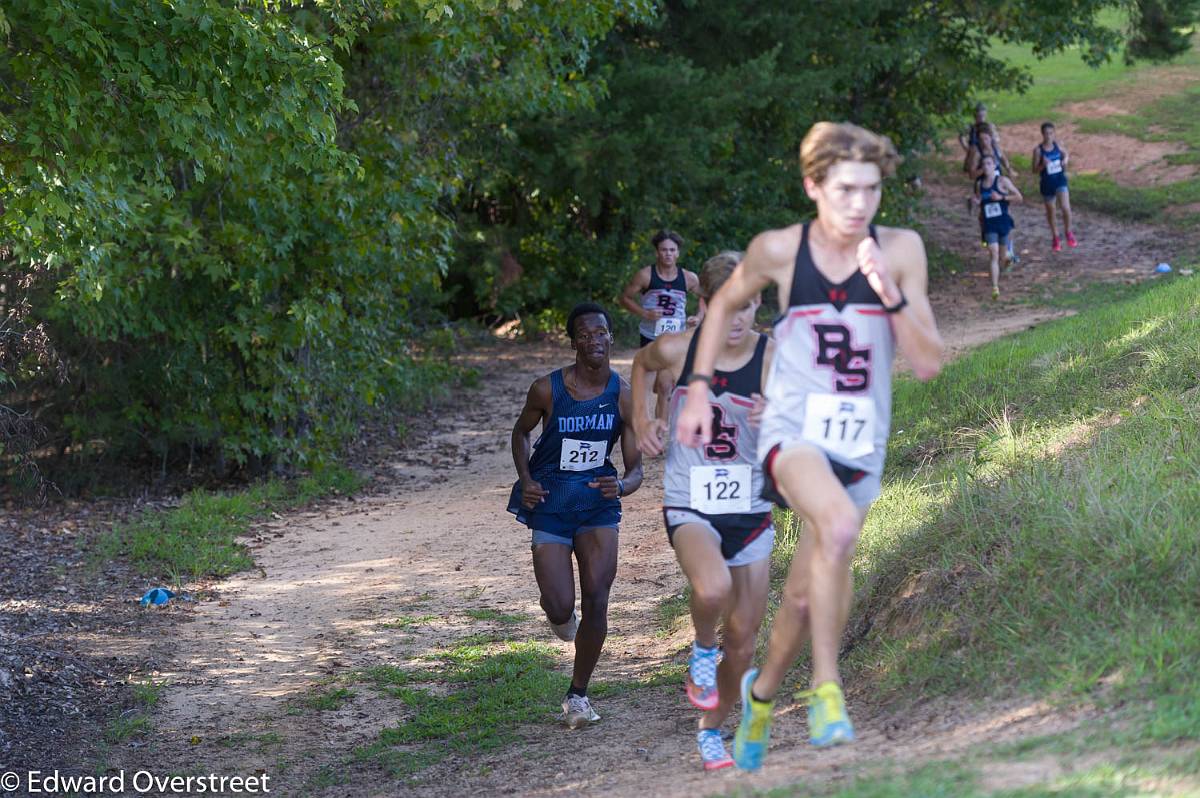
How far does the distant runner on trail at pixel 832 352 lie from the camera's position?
448 centimetres

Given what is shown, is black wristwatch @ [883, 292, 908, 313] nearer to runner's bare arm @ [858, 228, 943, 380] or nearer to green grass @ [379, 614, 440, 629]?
runner's bare arm @ [858, 228, 943, 380]

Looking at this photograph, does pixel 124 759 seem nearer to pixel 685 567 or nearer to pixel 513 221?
pixel 685 567

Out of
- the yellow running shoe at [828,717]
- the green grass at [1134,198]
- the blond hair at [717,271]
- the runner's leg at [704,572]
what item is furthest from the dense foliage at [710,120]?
the yellow running shoe at [828,717]

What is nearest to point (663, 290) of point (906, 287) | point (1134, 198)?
point (906, 287)

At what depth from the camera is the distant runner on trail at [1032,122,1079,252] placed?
20047 millimetres

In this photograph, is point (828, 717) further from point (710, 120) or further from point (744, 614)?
point (710, 120)

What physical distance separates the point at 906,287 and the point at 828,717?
1.43 m

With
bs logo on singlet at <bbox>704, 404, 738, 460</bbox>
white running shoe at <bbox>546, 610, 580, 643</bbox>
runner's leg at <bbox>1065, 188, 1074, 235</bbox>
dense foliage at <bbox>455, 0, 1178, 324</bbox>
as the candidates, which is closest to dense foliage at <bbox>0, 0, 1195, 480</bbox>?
dense foliage at <bbox>455, 0, 1178, 324</bbox>

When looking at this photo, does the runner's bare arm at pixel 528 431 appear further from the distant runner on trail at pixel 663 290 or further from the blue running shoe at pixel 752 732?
the distant runner on trail at pixel 663 290

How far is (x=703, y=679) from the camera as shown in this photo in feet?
18.2

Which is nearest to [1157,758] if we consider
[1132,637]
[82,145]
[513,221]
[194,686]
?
[1132,637]

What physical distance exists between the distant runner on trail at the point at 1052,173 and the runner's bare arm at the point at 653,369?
50.3 feet

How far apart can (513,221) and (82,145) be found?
42.9ft

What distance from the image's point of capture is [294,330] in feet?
41.2
